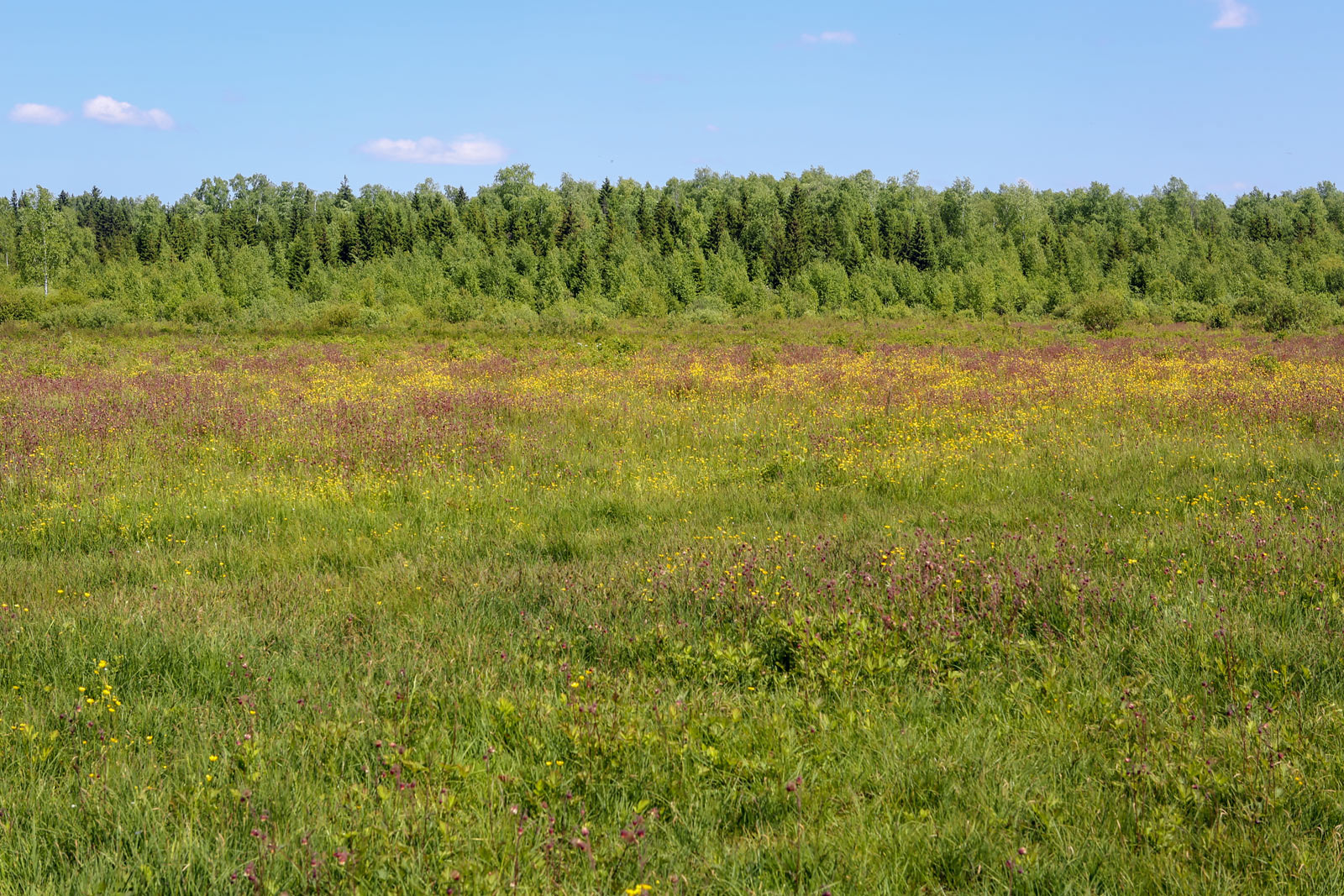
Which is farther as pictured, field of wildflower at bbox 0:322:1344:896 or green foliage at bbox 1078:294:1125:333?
green foliage at bbox 1078:294:1125:333

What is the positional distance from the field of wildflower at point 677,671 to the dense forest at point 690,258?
6115 centimetres

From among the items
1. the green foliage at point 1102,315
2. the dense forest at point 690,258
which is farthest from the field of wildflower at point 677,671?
the dense forest at point 690,258

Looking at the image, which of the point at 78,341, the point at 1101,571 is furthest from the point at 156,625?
the point at 78,341

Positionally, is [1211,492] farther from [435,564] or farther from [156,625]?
[156,625]

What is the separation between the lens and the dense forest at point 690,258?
82.3 meters

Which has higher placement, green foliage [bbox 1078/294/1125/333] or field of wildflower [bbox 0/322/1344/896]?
green foliage [bbox 1078/294/1125/333]

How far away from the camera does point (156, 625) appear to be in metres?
4.86

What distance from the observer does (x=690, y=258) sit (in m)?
88.5

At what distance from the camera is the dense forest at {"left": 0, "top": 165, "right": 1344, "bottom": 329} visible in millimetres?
82312

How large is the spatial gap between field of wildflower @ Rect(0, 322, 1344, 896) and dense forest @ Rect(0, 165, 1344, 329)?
61151 millimetres

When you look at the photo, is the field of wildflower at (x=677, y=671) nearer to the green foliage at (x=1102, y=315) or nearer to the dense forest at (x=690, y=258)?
the green foliage at (x=1102, y=315)

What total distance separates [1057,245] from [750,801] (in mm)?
103931

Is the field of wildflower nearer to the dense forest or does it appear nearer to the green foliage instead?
the green foliage

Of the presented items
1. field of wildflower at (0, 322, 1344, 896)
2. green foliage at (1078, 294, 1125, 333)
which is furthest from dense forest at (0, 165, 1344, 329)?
field of wildflower at (0, 322, 1344, 896)
